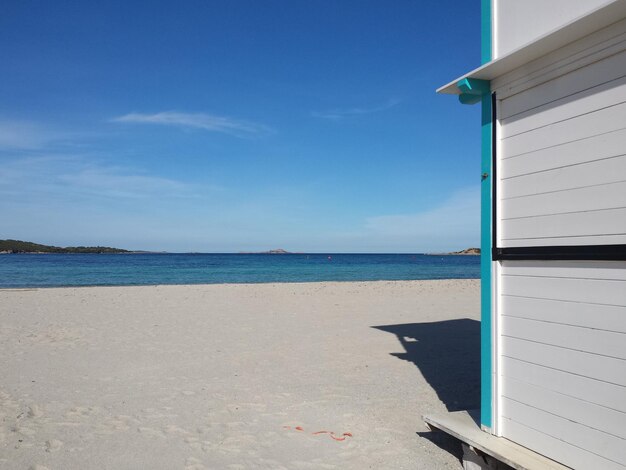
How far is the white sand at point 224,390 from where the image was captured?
14.6ft

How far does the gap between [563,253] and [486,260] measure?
28.7 inches

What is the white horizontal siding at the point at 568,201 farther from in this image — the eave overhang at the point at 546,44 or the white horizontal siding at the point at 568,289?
the eave overhang at the point at 546,44

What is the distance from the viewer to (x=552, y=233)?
11.9ft

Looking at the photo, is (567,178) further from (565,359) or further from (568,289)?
(565,359)

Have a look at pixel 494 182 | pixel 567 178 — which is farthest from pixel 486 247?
pixel 567 178

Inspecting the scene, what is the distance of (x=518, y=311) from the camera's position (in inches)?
153

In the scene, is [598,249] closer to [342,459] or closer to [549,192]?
[549,192]

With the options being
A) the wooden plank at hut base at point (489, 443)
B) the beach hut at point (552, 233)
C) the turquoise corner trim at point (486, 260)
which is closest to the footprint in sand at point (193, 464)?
the wooden plank at hut base at point (489, 443)

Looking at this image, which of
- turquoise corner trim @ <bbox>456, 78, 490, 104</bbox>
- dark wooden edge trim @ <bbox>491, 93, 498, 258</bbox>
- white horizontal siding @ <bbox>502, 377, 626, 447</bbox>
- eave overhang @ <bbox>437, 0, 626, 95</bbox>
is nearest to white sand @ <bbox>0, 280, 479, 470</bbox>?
white horizontal siding @ <bbox>502, 377, 626, 447</bbox>

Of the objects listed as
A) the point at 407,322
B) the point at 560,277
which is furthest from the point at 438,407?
the point at 407,322

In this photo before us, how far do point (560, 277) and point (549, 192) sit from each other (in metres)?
0.61

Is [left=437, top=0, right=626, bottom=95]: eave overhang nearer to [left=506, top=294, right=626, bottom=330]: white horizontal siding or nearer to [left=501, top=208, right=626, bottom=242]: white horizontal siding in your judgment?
[left=501, top=208, right=626, bottom=242]: white horizontal siding

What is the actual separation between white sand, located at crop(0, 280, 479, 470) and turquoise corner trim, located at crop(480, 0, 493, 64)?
3.45 meters

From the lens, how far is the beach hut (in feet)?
10.6
